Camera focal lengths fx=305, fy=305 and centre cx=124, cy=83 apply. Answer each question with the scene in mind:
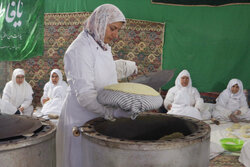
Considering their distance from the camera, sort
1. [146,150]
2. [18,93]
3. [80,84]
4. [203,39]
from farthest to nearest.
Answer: [18,93] → [203,39] → [80,84] → [146,150]

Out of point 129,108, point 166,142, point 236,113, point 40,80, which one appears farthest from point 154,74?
point 40,80

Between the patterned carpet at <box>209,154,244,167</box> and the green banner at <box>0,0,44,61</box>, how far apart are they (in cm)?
405

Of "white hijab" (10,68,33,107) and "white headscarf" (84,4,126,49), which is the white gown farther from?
"white hijab" (10,68,33,107)

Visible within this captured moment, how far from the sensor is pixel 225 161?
10.2 feet

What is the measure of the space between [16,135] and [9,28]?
5.18 m

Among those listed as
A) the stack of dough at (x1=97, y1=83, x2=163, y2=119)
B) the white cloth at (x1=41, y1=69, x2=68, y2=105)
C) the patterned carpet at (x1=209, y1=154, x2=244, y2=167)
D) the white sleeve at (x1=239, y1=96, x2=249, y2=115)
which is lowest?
the patterned carpet at (x1=209, y1=154, x2=244, y2=167)

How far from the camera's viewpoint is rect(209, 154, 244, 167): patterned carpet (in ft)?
9.92

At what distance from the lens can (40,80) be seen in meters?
6.07

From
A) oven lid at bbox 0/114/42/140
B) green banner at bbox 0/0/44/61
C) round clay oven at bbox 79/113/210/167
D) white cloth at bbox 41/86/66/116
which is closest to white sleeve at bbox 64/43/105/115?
round clay oven at bbox 79/113/210/167

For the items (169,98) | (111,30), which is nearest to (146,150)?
(111,30)

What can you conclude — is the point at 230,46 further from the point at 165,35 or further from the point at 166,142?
the point at 166,142

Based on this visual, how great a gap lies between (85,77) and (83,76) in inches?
0.4

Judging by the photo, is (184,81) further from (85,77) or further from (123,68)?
(85,77)

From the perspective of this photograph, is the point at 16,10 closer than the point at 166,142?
No
